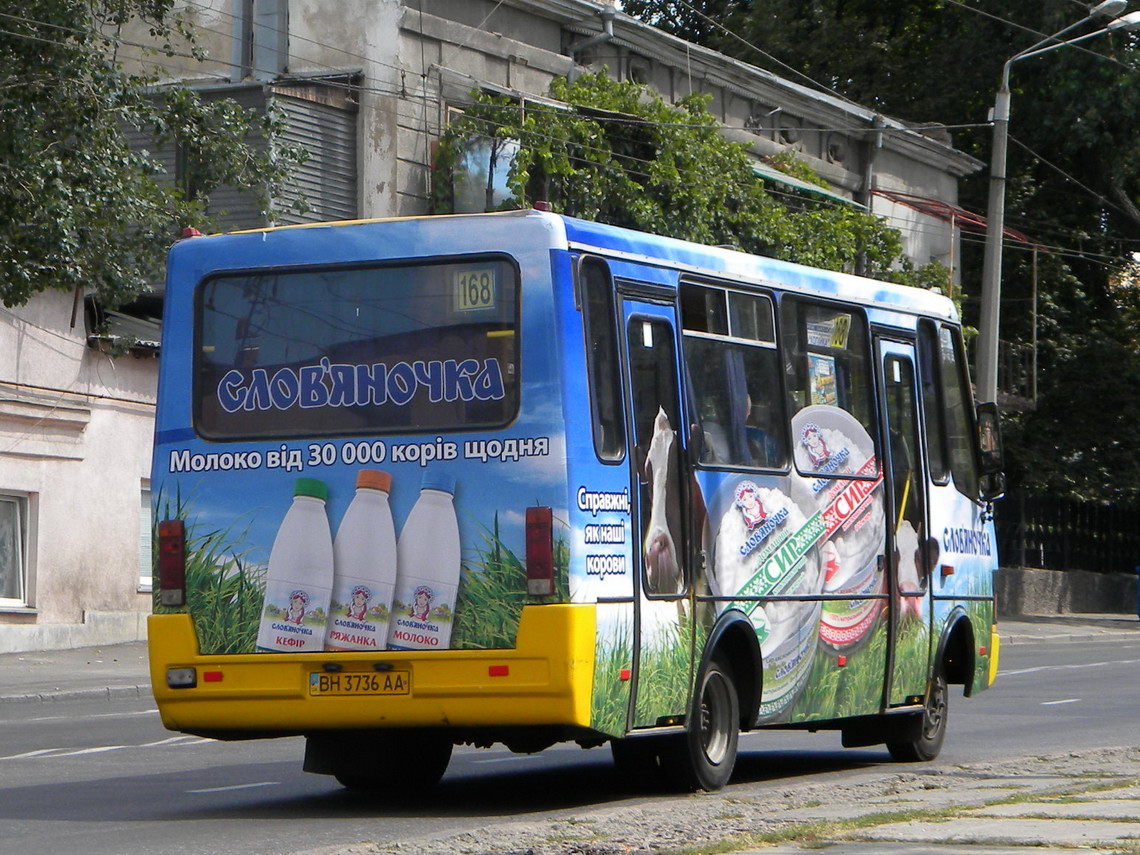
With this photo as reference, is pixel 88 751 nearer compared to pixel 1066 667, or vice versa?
pixel 88 751

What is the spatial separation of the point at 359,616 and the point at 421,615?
31 cm

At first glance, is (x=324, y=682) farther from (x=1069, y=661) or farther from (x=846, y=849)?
(x=1069, y=661)

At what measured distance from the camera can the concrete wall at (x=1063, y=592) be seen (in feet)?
125

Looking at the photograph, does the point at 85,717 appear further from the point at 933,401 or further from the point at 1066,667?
the point at 1066,667

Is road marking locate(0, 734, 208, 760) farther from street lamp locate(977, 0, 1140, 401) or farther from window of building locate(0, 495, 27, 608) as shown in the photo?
street lamp locate(977, 0, 1140, 401)

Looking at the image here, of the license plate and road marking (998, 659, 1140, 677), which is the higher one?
the license plate

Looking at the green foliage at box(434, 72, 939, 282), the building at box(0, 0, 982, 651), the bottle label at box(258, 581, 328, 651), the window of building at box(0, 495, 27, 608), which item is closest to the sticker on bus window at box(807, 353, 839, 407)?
the bottle label at box(258, 581, 328, 651)

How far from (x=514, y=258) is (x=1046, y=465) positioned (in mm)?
31250

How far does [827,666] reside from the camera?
11.2m

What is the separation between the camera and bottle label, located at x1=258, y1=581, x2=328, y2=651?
9.42 metres

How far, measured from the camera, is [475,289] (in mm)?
9398

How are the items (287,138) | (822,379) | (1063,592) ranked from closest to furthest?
(822,379)
(287,138)
(1063,592)

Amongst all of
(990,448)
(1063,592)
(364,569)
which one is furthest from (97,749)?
(1063,592)

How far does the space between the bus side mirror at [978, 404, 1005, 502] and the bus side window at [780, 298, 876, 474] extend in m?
1.33
